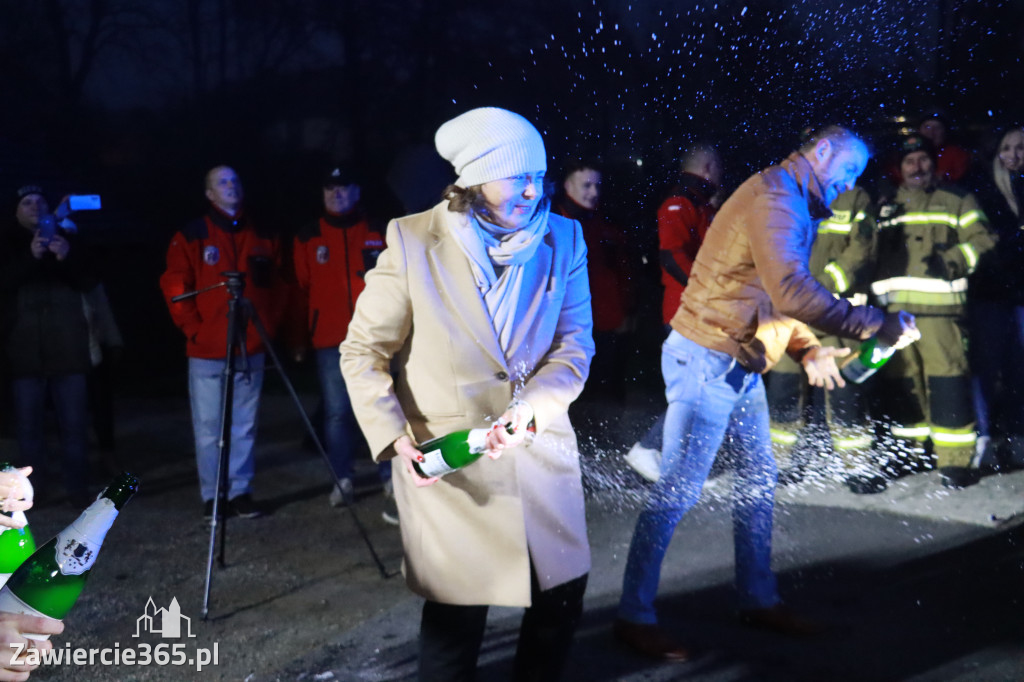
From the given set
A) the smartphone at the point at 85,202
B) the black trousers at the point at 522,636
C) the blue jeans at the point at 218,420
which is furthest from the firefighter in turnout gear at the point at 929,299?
the smartphone at the point at 85,202

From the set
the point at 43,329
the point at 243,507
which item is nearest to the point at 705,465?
the point at 243,507

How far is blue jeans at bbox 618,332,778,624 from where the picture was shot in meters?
2.22

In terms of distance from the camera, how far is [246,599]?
275 cm

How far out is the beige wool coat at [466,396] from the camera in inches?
69.1

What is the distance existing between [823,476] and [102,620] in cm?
210

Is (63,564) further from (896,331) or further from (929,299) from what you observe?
(929,299)

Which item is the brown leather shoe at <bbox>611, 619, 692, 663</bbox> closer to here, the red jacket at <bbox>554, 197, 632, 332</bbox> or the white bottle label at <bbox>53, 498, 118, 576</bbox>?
the red jacket at <bbox>554, 197, 632, 332</bbox>

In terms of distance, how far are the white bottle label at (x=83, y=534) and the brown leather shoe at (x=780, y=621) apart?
5.50ft

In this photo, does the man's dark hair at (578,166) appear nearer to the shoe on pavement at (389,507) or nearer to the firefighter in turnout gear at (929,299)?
the firefighter in turnout gear at (929,299)

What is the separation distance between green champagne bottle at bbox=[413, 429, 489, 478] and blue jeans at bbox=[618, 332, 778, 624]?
0.70 m

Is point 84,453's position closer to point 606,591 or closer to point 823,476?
point 606,591

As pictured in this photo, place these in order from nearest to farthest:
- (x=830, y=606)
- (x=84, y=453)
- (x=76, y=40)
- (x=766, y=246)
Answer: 1. (x=766, y=246)
2. (x=830, y=606)
3. (x=84, y=453)
4. (x=76, y=40)

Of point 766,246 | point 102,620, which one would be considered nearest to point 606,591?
point 766,246

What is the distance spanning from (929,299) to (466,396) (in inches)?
58.2
